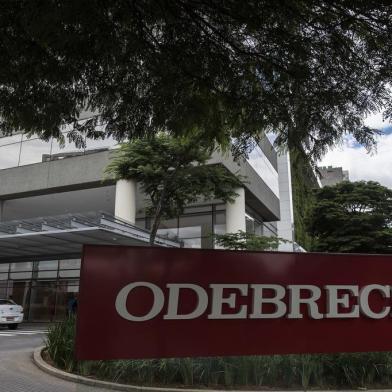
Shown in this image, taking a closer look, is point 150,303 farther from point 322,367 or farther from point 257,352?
point 322,367

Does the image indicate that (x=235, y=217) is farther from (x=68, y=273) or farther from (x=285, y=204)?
(x=285, y=204)

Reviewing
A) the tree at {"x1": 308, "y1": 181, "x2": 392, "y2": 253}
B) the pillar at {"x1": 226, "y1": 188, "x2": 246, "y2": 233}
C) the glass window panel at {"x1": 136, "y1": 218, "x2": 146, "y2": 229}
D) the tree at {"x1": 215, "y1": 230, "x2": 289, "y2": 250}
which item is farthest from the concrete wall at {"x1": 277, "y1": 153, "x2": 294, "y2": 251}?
the tree at {"x1": 215, "y1": 230, "x2": 289, "y2": 250}

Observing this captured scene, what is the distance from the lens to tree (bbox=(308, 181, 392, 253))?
3164cm

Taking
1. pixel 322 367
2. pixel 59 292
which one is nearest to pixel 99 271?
pixel 322 367

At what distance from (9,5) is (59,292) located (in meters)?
24.0

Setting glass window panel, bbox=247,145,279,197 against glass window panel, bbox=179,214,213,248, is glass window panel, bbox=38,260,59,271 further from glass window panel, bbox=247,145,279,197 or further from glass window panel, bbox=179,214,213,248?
glass window panel, bbox=247,145,279,197

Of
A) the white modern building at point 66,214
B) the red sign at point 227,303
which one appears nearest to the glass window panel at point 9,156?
the white modern building at point 66,214

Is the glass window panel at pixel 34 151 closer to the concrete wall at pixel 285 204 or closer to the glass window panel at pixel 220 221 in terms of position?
the glass window panel at pixel 220 221

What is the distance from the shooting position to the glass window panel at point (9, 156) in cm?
3192

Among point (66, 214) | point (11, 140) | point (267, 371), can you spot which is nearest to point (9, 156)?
point (11, 140)

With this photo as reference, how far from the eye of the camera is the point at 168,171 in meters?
16.9

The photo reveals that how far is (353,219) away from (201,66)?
92.5ft

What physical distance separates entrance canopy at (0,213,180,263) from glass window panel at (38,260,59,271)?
9.88ft

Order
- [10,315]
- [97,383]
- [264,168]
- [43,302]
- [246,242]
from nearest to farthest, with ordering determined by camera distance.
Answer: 1. [97,383]
2. [246,242]
3. [10,315]
4. [43,302]
5. [264,168]
